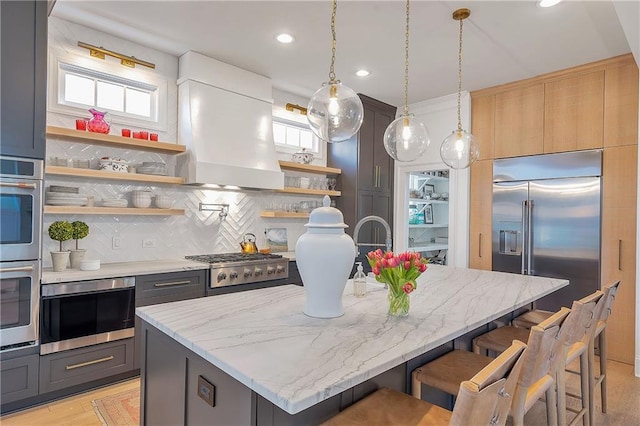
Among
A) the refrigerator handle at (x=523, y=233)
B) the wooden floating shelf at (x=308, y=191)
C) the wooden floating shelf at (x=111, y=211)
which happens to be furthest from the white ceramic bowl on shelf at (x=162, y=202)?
the refrigerator handle at (x=523, y=233)

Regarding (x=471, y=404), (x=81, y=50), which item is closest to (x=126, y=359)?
(x=81, y=50)

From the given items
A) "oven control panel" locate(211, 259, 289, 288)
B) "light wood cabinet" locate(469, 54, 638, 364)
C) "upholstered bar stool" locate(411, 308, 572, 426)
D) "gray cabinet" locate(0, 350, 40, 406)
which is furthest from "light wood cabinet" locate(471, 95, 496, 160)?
"gray cabinet" locate(0, 350, 40, 406)

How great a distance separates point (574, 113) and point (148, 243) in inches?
179

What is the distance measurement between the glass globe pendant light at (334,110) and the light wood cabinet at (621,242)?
9.95 feet

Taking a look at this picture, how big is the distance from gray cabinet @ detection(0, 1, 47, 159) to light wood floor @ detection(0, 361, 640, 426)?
1726 millimetres

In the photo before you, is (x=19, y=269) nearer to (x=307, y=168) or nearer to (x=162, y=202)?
(x=162, y=202)

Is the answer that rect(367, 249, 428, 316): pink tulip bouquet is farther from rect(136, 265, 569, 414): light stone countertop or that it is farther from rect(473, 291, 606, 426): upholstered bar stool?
rect(473, 291, 606, 426): upholstered bar stool

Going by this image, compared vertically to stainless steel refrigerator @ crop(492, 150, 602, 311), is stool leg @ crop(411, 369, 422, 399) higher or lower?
lower

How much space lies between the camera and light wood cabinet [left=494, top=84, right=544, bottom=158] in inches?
166

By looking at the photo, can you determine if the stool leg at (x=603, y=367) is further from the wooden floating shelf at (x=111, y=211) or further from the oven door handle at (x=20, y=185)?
the oven door handle at (x=20, y=185)

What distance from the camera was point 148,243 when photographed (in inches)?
144

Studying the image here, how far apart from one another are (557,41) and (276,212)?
10.7 ft

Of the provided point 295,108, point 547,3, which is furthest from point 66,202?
point 547,3

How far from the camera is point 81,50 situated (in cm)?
327
